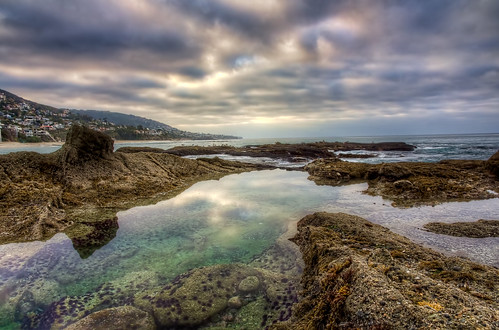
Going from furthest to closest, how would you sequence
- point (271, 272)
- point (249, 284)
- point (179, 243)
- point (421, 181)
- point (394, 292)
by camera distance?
1. point (421, 181)
2. point (179, 243)
3. point (271, 272)
4. point (249, 284)
5. point (394, 292)

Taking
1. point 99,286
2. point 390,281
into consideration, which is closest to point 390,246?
point 390,281

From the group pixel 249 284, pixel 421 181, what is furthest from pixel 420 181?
pixel 249 284

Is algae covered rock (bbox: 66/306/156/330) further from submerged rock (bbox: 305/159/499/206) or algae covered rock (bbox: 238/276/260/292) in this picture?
submerged rock (bbox: 305/159/499/206)

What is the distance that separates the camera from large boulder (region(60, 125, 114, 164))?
1326cm

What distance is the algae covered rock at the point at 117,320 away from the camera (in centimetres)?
424

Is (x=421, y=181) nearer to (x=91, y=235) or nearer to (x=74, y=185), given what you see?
(x=91, y=235)

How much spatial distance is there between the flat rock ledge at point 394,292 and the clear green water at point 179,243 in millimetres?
→ 2431

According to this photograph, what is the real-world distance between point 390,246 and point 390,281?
118 inches

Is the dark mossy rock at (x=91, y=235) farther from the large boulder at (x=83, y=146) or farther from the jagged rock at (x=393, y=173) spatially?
the jagged rock at (x=393, y=173)

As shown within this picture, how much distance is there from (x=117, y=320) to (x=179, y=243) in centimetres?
356

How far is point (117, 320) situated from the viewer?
441 centimetres

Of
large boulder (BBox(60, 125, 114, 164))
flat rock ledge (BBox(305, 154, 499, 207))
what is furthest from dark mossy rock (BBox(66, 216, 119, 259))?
flat rock ledge (BBox(305, 154, 499, 207))

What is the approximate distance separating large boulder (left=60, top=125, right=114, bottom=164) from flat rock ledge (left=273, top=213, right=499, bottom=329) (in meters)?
13.8

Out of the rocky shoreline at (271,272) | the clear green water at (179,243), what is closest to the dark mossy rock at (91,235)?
the rocky shoreline at (271,272)
